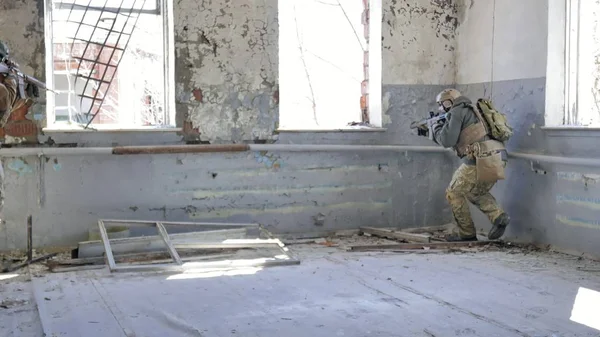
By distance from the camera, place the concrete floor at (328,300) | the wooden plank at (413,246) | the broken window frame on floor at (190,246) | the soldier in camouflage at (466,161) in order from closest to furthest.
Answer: the concrete floor at (328,300) < the broken window frame on floor at (190,246) < the wooden plank at (413,246) < the soldier in camouflage at (466,161)

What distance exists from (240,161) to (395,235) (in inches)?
70.5

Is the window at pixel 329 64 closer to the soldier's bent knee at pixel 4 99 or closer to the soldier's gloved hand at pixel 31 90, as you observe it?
the soldier's gloved hand at pixel 31 90

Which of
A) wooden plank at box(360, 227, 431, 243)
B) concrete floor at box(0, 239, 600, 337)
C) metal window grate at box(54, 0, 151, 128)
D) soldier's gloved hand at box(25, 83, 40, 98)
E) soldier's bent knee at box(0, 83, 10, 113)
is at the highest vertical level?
metal window grate at box(54, 0, 151, 128)

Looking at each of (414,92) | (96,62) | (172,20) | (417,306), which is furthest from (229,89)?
(417,306)

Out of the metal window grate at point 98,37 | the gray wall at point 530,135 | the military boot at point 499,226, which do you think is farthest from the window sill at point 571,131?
the metal window grate at point 98,37

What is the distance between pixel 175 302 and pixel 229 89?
115 inches

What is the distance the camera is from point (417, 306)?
172 inches

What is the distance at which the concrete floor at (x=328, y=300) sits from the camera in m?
3.89

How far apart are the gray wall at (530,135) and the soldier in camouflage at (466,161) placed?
316mm

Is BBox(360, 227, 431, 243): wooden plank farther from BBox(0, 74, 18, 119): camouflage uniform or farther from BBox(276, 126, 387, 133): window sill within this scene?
BBox(0, 74, 18, 119): camouflage uniform

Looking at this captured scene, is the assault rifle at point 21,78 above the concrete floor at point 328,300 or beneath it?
above

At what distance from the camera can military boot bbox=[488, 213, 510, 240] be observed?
257 inches

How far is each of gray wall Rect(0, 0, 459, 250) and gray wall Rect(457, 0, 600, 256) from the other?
2.05 feet

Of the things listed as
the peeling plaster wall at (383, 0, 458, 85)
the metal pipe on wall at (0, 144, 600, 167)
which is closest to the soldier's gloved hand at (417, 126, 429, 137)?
the metal pipe on wall at (0, 144, 600, 167)
